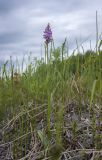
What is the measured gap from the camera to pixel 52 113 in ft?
7.75

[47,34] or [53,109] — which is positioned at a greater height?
[47,34]

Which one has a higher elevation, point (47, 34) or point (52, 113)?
point (47, 34)

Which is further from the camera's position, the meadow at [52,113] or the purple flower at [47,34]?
the purple flower at [47,34]

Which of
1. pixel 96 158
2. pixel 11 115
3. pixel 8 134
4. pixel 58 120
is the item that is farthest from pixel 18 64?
pixel 96 158

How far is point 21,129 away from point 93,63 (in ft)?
2.09

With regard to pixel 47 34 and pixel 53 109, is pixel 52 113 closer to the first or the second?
pixel 53 109

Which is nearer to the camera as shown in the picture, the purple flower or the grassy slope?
the grassy slope

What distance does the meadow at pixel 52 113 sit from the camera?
6.43ft

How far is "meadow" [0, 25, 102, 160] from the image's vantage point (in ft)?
6.43

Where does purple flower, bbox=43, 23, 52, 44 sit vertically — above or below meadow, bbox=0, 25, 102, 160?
above

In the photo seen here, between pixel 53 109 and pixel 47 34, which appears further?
pixel 47 34

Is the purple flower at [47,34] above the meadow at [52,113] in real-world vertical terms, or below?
above

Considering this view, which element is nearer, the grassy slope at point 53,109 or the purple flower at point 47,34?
the grassy slope at point 53,109

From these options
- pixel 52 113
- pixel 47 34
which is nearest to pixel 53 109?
pixel 52 113
